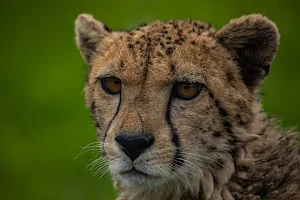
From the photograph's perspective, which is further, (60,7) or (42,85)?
(60,7)

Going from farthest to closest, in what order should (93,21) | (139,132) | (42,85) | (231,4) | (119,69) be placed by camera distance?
1. (231,4)
2. (42,85)
3. (93,21)
4. (119,69)
5. (139,132)

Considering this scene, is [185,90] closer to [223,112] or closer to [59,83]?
[223,112]

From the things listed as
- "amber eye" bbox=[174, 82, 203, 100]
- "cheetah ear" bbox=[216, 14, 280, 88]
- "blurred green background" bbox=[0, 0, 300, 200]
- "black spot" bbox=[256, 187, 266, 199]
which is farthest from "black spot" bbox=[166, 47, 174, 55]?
"blurred green background" bbox=[0, 0, 300, 200]

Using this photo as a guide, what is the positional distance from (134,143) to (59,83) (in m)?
6.46

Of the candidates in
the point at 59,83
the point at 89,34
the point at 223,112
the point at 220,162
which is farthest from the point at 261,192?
the point at 59,83

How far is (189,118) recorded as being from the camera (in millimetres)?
4855

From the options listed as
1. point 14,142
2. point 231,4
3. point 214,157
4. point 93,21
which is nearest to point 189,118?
point 214,157

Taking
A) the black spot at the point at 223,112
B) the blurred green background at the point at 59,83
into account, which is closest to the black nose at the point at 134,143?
the black spot at the point at 223,112

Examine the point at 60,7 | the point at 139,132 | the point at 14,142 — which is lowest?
the point at 14,142

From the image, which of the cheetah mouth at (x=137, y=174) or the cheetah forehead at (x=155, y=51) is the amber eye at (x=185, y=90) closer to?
the cheetah forehead at (x=155, y=51)

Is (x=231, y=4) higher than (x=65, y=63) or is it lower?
higher

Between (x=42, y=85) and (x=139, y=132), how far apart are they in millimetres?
6547

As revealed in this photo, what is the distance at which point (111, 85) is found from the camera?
5.09m

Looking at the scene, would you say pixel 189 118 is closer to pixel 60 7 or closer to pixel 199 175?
pixel 199 175
